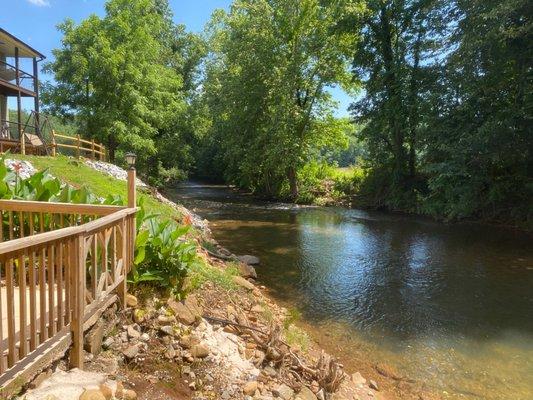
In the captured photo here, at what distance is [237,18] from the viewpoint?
2523 centimetres

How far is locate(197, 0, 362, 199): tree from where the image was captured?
23438 mm

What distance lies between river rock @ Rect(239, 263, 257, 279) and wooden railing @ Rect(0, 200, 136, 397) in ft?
14.3

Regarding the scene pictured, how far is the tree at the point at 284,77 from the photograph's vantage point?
2344 cm

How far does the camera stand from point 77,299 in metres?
3.13

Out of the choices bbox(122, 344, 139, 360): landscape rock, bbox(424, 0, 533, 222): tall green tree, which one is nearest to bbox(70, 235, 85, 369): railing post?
bbox(122, 344, 139, 360): landscape rock

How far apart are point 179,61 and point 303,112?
50.1 feet

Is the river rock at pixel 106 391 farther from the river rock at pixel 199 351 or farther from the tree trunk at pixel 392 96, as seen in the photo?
the tree trunk at pixel 392 96

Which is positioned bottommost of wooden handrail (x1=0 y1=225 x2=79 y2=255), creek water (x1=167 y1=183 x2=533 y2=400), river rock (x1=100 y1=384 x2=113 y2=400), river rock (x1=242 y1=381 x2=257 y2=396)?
creek water (x1=167 y1=183 x2=533 y2=400)

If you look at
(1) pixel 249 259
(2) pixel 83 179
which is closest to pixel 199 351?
(1) pixel 249 259

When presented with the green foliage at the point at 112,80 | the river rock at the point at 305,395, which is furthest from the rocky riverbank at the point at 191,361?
the green foliage at the point at 112,80

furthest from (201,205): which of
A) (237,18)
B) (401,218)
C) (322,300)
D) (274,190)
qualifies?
(322,300)

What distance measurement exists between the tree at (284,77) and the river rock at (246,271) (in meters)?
15.0

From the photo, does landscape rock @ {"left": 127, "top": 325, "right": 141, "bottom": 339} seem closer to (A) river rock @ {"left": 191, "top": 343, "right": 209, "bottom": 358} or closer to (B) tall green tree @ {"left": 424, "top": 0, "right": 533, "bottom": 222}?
(A) river rock @ {"left": 191, "top": 343, "right": 209, "bottom": 358}

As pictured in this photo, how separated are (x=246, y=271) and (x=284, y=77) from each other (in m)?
17.1
